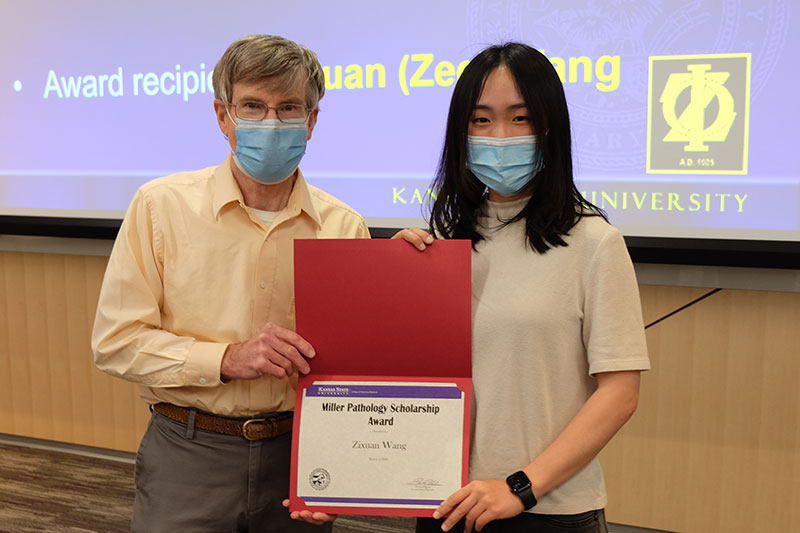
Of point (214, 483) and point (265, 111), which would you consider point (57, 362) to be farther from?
point (265, 111)

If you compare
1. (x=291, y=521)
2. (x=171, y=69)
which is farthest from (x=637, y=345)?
(x=171, y=69)

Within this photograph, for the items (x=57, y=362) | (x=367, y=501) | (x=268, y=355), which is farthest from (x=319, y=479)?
(x=57, y=362)

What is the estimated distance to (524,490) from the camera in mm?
1145

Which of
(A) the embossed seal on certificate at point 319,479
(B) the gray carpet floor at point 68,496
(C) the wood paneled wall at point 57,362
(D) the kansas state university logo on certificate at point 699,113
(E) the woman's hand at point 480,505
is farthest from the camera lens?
(C) the wood paneled wall at point 57,362

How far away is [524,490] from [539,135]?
1.87 ft

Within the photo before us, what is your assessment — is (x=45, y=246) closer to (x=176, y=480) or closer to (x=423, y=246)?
(x=176, y=480)

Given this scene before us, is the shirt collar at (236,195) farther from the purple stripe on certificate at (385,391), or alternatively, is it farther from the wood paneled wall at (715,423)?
the wood paneled wall at (715,423)

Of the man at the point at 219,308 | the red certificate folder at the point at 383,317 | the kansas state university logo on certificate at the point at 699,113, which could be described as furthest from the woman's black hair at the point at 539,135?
the kansas state university logo on certificate at the point at 699,113

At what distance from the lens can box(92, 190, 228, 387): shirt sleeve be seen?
1387 millimetres

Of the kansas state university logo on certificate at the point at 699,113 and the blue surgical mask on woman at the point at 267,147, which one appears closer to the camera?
the blue surgical mask on woman at the point at 267,147

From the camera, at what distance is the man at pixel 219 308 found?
1.41m

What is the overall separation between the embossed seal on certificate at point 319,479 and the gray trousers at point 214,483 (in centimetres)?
21

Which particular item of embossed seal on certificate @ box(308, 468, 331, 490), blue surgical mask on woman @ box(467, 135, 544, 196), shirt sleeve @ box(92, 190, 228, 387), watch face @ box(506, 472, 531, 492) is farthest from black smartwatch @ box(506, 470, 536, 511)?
shirt sleeve @ box(92, 190, 228, 387)
